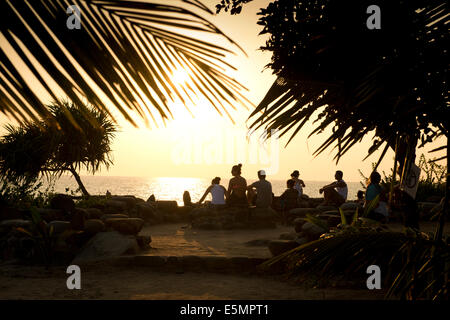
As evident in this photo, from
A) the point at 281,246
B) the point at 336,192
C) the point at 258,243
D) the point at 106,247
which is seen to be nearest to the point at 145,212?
the point at 258,243

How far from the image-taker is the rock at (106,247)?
7162mm

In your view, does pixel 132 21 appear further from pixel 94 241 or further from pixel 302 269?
pixel 94 241

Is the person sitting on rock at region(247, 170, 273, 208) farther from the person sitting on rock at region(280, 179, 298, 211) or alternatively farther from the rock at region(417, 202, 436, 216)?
the rock at region(417, 202, 436, 216)

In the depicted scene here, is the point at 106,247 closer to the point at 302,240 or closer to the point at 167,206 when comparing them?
the point at 302,240

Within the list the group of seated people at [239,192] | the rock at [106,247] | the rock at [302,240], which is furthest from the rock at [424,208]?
the rock at [106,247]

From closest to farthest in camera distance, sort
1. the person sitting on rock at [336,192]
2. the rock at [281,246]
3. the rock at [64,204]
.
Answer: the rock at [281,246] → the rock at [64,204] → the person sitting on rock at [336,192]

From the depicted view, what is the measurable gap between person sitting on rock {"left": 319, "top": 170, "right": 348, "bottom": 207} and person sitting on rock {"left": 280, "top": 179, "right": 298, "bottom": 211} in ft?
4.91

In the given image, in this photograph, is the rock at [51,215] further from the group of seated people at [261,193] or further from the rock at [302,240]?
the rock at [302,240]

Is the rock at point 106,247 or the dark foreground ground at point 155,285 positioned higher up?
the rock at point 106,247

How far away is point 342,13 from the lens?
2055mm

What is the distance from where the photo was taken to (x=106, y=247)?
24.5ft

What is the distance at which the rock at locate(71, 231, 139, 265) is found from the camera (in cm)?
716

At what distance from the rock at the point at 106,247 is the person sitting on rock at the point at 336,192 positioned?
6.10 metres

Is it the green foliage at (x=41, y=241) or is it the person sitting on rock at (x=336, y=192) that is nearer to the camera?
the green foliage at (x=41, y=241)
